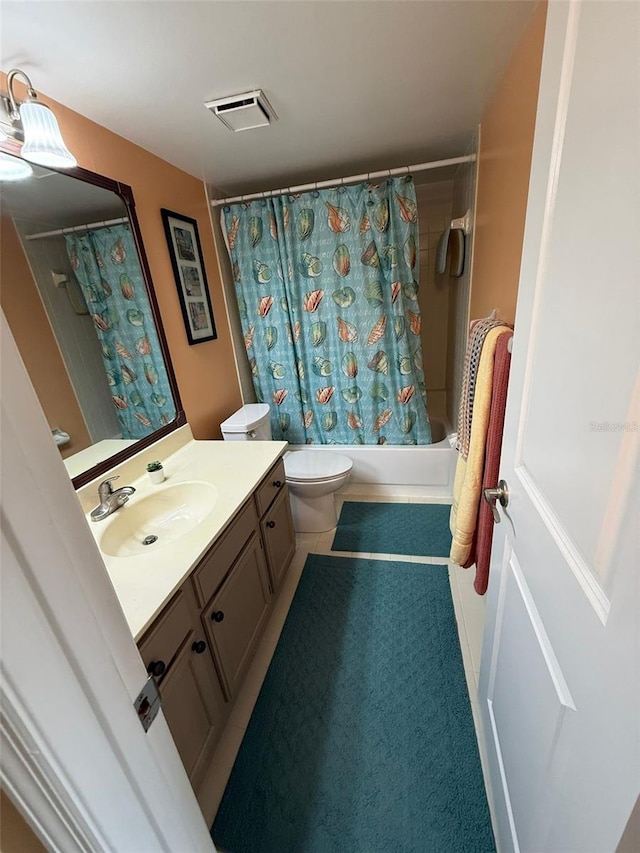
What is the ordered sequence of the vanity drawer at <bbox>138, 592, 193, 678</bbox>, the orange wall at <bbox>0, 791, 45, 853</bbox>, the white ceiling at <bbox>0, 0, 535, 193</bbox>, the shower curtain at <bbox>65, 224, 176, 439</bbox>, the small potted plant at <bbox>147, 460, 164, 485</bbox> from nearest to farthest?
the orange wall at <bbox>0, 791, 45, 853</bbox> → the vanity drawer at <bbox>138, 592, 193, 678</bbox> → the white ceiling at <bbox>0, 0, 535, 193</bbox> → the shower curtain at <bbox>65, 224, 176, 439</bbox> → the small potted plant at <bbox>147, 460, 164, 485</bbox>

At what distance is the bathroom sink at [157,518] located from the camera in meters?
1.20

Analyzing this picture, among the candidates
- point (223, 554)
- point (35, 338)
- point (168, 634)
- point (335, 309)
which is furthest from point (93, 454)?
point (335, 309)

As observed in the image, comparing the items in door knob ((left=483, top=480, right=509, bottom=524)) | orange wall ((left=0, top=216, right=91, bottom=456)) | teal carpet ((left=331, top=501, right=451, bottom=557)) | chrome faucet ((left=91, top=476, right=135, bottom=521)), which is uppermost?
orange wall ((left=0, top=216, right=91, bottom=456))

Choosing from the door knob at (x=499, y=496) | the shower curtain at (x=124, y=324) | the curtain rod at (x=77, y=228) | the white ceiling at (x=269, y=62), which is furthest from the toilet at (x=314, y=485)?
the white ceiling at (x=269, y=62)

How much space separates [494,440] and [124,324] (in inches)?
60.8

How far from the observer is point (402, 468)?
2.52 m

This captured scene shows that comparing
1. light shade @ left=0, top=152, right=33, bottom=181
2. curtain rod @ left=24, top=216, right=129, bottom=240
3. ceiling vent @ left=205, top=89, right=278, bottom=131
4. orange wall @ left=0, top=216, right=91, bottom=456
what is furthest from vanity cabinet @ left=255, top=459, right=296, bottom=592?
ceiling vent @ left=205, top=89, right=278, bottom=131

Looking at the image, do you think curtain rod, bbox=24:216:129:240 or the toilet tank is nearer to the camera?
curtain rod, bbox=24:216:129:240

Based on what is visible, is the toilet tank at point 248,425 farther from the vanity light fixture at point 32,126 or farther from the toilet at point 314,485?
the vanity light fixture at point 32,126

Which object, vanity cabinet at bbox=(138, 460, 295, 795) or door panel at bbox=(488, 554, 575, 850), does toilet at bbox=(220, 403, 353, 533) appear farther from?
door panel at bbox=(488, 554, 575, 850)

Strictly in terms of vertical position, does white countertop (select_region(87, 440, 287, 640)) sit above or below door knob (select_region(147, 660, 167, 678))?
above

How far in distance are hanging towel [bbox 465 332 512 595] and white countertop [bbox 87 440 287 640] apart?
865 millimetres

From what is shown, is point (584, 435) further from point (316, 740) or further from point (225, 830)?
point (225, 830)

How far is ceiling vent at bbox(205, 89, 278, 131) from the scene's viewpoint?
1.34 m
